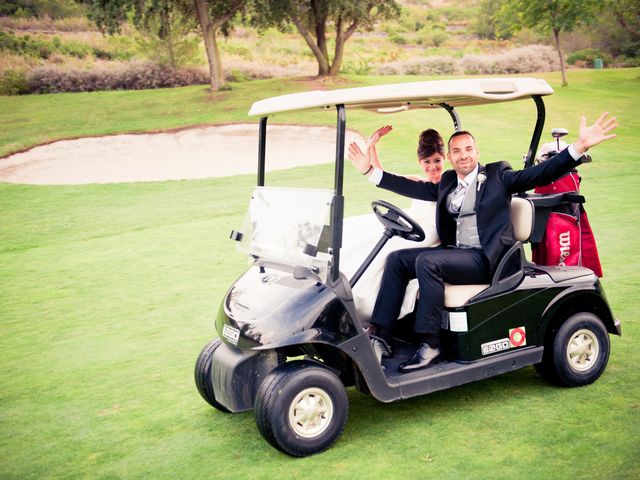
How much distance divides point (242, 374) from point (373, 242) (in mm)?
1177

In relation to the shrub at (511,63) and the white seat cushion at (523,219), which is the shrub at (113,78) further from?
the white seat cushion at (523,219)

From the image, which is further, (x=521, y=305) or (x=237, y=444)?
(x=521, y=305)

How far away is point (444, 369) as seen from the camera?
11.9 feet

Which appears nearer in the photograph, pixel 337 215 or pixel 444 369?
pixel 337 215

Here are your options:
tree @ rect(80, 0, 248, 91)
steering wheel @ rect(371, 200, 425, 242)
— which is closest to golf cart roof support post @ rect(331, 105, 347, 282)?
steering wheel @ rect(371, 200, 425, 242)

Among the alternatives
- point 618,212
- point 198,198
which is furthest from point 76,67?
point 618,212

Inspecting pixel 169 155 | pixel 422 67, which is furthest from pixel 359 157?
pixel 422 67

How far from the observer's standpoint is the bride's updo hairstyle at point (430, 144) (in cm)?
477

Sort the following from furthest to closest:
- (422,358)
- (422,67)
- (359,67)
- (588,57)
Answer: (588,57) → (359,67) → (422,67) → (422,358)

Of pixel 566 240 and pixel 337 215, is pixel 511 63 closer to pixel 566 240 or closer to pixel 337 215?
pixel 566 240

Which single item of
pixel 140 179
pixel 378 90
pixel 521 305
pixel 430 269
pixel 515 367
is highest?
pixel 378 90

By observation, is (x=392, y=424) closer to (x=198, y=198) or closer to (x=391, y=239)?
(x=391, y=239)

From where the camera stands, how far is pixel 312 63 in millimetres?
34312

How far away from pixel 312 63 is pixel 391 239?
103 feet
